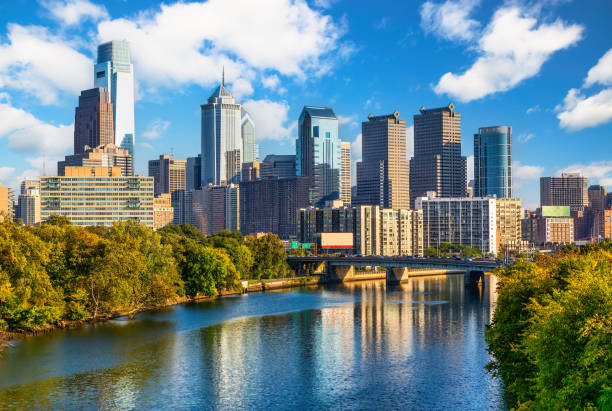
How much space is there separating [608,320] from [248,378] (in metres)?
45.1

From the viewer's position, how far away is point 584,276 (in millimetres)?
46156

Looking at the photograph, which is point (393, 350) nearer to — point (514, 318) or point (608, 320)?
point (514, 318)

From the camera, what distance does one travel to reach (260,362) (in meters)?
80.9

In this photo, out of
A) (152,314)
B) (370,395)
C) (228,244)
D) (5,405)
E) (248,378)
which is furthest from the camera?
(228,244)

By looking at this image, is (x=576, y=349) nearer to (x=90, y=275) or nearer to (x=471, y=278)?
(x=90, y=275)

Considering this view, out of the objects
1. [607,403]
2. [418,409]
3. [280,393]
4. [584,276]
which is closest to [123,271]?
[280,393]

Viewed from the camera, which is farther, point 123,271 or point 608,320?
point 123,271

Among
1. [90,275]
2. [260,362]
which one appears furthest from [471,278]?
[260,362]

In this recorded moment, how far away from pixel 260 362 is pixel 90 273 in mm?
41227

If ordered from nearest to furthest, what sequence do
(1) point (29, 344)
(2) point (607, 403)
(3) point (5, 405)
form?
(2) point (607, 403) < (3) point (5, 405) < (1) point (29, 344)

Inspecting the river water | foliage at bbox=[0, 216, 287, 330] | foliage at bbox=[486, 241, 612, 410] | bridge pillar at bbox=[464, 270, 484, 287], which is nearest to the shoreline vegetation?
foliage at bbox=[0, 216, 287, 330]

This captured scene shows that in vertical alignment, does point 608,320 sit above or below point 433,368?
above

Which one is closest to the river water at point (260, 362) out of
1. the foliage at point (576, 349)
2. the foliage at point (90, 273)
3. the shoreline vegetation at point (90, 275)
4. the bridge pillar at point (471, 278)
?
the shoreline vegetation at point (90, 275)

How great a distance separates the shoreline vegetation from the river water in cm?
358
